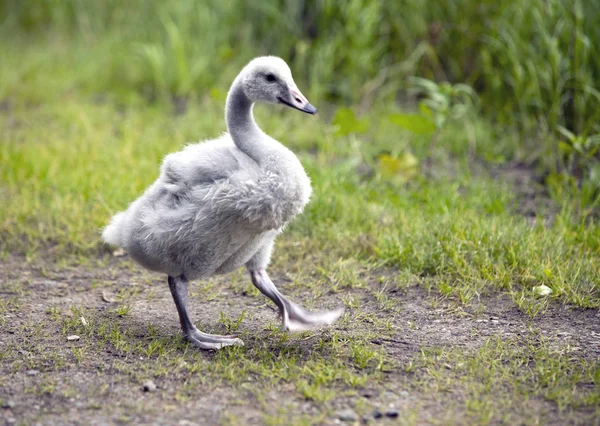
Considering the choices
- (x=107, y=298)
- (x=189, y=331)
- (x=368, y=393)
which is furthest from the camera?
(x=107, y=298)

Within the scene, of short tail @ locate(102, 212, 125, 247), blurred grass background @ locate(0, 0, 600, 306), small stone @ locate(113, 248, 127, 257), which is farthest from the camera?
small stone @ locate(113, 248, 127, 257)

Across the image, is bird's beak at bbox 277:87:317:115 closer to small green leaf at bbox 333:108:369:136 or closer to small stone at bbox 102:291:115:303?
small stone at bbox 102:291:115:303

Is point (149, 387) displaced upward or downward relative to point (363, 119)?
downward

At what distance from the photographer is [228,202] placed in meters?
3.43

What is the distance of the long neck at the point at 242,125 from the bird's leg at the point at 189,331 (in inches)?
28.0

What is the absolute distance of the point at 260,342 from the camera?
12.4ft

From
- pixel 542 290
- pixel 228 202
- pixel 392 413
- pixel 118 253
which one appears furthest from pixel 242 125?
pixel 542 290

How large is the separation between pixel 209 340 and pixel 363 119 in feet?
8.73

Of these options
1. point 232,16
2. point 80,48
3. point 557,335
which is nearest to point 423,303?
point 557,335

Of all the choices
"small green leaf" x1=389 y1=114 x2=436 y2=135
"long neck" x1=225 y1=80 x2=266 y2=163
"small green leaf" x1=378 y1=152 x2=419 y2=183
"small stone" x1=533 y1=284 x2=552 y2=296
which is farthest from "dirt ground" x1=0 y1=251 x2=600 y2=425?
"small green leaf" x1=389 y1=114 x2=436 y2=135

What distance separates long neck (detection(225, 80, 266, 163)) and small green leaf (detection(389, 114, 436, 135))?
2.15 m

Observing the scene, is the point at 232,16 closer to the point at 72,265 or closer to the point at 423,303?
the point at 72,265

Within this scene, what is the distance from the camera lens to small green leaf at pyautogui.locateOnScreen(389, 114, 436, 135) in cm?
567

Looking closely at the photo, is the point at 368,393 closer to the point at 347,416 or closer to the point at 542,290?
the point at 347,416
